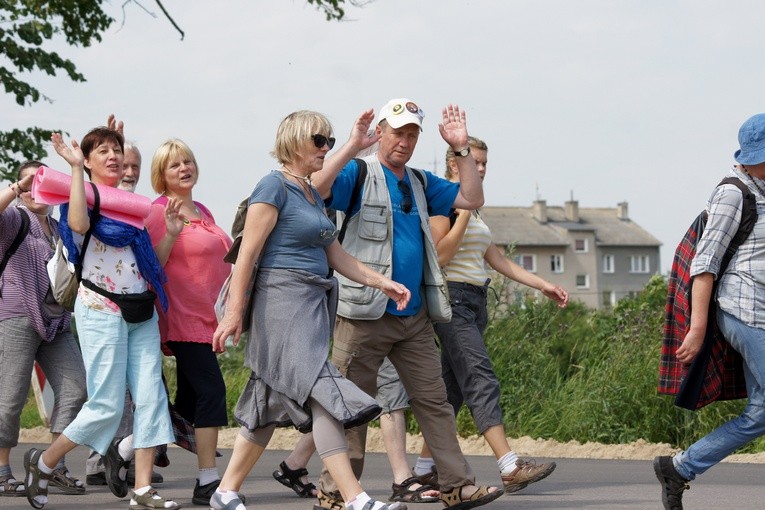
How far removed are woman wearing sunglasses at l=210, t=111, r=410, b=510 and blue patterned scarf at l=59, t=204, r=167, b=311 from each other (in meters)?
1.07

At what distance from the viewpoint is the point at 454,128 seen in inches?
288

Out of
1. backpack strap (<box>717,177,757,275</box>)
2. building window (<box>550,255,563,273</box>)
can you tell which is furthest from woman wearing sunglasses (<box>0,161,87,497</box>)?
building window (<box>550,255,563,273</box>)

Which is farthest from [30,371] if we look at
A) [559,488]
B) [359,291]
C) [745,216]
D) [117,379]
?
[745,216]

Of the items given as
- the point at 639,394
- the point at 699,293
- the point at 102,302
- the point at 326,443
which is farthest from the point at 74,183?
the point at 639,394

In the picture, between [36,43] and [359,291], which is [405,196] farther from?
[36,43]

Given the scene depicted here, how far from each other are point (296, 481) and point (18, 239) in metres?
2.12

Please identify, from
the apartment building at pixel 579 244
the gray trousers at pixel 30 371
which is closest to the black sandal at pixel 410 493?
the gray trousers at pixel 30 371

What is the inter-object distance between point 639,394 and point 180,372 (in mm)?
5097

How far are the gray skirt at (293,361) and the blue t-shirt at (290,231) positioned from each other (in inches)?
2.1

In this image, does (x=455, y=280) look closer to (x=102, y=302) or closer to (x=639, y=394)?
(x=102, y=302)

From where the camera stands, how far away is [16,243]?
320 inches

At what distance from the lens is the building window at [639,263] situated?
455 ft

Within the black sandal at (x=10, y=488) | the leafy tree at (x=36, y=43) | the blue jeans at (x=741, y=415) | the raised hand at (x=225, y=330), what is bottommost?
the black sandal at (x=10, y=488)

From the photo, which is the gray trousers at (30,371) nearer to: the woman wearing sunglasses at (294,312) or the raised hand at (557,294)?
the woman wearing sunglasses at (294,312)
